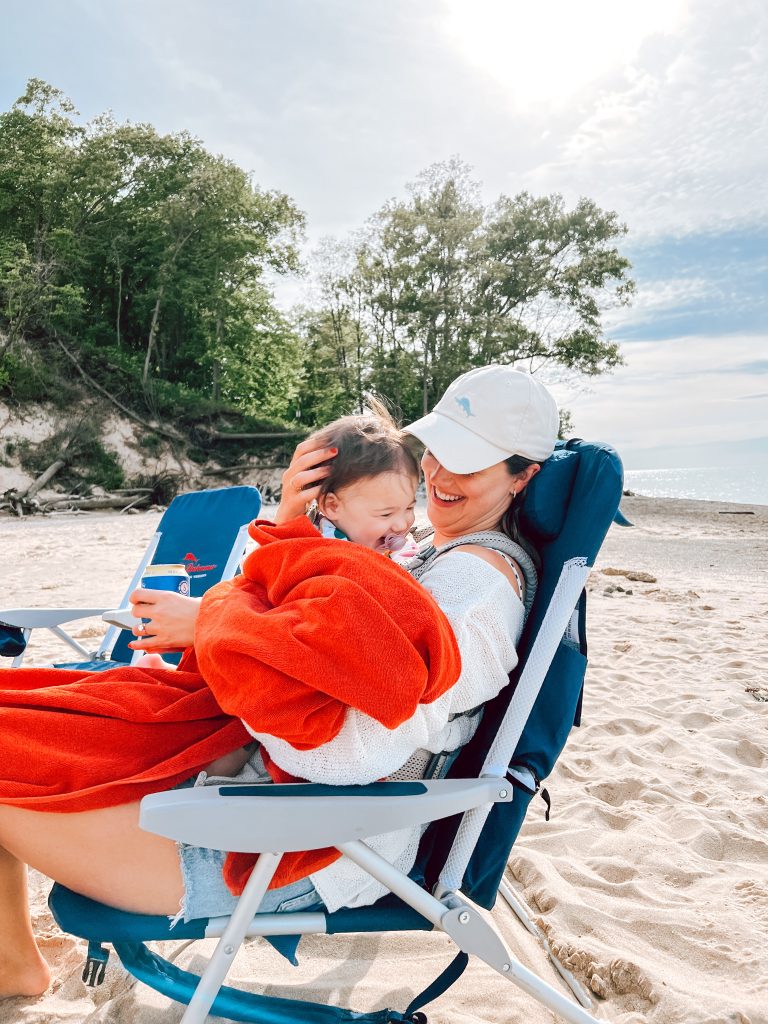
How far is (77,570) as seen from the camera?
8.33 m

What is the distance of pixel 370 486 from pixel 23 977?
58.7 inches

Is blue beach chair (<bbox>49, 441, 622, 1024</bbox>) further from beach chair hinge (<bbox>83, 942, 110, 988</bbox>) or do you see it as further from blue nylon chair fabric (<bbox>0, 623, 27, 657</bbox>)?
blue nylon chair fabric (<bbox>0, 623, 27, 657</bbox>)

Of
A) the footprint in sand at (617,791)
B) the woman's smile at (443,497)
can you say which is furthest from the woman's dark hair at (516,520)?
the footprint in sand at (617,791)

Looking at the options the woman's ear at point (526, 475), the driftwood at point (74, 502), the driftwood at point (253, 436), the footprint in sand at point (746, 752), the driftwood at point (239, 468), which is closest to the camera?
the woman's ear at point (526, 475)

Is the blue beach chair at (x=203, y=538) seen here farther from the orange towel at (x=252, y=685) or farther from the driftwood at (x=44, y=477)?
the driftwood at (x=44, y=477)

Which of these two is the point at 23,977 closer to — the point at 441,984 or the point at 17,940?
the point at 17,940

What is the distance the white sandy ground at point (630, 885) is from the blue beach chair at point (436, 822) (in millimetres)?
261

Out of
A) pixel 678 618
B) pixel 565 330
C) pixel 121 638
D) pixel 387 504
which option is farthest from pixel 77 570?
pixel 565 330

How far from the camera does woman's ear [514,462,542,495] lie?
173cm

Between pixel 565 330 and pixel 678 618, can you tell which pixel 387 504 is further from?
pixel 565 330

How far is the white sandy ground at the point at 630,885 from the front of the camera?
6.04ft

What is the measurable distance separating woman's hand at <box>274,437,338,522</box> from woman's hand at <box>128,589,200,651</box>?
12.3 inches

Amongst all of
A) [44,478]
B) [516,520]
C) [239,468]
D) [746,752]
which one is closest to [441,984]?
[516,520]

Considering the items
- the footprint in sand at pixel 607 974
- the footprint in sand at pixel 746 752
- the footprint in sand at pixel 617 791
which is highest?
the footprint in sand at pixel 746 752
